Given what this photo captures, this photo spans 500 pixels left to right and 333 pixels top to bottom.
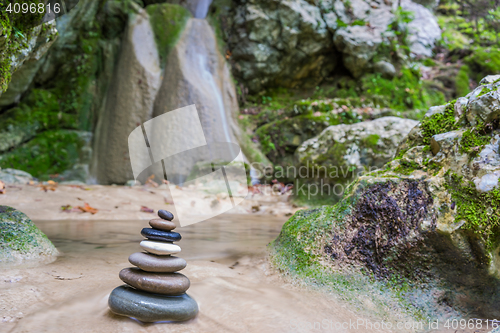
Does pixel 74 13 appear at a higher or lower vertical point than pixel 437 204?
higher

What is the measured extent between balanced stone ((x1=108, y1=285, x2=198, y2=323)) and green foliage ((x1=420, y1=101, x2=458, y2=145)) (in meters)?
2.32

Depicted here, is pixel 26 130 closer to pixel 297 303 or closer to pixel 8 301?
pixel 8 301

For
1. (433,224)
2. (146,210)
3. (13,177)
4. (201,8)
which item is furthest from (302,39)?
(433,224)

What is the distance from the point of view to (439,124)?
8.47 feet

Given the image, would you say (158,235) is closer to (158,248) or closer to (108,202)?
(158,248)

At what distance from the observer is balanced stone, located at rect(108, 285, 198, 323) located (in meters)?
1.57

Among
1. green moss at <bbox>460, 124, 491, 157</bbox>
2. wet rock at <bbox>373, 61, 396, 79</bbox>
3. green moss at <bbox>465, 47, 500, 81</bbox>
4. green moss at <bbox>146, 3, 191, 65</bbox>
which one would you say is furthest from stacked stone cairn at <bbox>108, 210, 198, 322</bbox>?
green moss at <bbox>465, 47, 500, 81</bbox>

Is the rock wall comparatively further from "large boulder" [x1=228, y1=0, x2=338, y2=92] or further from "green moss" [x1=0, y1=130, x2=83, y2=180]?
"green moss" [x1=0, y1=130, x2=83, y2=180]

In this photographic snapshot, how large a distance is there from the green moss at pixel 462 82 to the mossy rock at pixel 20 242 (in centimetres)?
1154

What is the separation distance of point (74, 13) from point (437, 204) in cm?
1029

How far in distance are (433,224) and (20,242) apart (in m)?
3.08

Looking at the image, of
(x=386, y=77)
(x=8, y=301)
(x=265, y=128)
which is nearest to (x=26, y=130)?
(x=265, y=128)

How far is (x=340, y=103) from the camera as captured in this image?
8508mm

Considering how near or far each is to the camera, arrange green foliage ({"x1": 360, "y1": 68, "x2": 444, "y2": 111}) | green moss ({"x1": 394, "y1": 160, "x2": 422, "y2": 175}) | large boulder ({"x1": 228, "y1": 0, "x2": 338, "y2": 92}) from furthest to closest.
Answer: large boulder ({"x1": 228, "y1": 0, "x2": 338, "y2": 92}), green foliage ({"x1": 360, "y1": 68, "x2": 444, "y2": 111}), green moss ({"x1": 394, "y1": 160, "x2": 422, "y2": 175})
